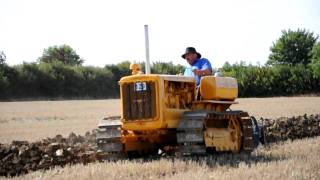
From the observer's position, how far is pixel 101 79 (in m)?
61.7

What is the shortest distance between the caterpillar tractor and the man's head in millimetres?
663

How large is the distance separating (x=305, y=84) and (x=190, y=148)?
5518 centimetres

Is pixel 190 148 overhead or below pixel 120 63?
below

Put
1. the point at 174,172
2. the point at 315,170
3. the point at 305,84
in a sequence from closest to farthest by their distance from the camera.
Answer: the point at 315,170
the point at 174,172
the point at 305,84

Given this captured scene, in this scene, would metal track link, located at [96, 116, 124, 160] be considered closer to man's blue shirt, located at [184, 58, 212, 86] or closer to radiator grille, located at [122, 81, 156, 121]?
radiator grille, located at [122, 81, 156, 121]

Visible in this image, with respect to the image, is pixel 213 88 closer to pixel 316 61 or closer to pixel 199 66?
pixel 199 66

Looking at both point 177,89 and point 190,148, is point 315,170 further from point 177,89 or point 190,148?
point 177,89

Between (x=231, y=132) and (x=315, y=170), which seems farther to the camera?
(x=231, y=132)

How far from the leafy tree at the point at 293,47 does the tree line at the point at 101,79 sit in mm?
6444

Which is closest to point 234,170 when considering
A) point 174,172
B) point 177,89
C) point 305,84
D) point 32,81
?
point 174,172

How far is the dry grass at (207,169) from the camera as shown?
9891mm

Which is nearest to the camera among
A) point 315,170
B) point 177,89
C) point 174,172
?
point 315,170

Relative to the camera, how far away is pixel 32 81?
57094 millimetres

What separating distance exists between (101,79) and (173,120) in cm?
4960
